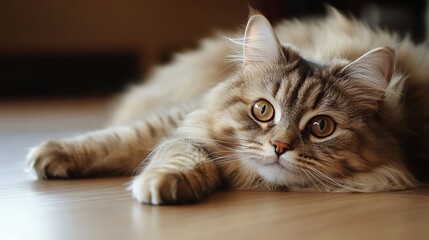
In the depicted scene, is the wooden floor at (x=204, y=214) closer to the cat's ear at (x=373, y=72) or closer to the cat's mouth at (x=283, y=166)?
the cat's mouth at (x=283, y=166)

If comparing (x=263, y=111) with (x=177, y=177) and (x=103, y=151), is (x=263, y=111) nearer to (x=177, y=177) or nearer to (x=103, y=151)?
(x=177, y=177)

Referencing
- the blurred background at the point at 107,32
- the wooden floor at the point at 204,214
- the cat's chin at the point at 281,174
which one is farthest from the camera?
the blurred background at the point at 107,32

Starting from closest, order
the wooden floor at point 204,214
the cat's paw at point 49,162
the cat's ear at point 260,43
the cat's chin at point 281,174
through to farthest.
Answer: the wooden floor at point 204,214 < the cat's chin at point 281,174 < the cat's ear at point 260,43 < the cat's paw at point 49,162

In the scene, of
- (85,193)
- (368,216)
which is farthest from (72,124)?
(368,216)

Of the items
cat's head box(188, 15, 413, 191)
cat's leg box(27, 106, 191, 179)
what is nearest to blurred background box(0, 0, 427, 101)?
cat's leg box(27, 106, 191, 179)

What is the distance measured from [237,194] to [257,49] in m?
0.38

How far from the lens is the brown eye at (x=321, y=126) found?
60.4 inches

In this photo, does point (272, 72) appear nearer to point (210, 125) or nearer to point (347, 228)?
point (210, 125)

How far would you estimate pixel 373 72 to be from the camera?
159 centimetres

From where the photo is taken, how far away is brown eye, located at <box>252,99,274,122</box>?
156 centimetres

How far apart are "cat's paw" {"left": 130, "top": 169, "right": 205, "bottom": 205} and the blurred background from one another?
12.4ft

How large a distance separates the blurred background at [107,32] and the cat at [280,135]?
3385mm

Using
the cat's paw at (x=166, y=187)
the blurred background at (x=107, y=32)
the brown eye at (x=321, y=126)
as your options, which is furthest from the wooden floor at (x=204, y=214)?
the blurred background at (x=107, y=32)

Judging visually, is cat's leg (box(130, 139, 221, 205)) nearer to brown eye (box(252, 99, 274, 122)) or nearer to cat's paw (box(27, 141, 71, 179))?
brown eye (box(252, 99, 274, 122))
